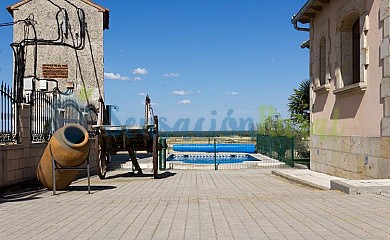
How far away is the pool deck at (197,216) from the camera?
5.80 meters

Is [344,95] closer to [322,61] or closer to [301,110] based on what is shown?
[322,61]

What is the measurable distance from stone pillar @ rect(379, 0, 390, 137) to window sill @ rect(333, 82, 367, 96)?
107 centimetres

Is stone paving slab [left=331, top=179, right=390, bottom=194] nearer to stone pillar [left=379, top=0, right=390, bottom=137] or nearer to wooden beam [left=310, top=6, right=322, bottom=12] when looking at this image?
stone pillar [left=379, top=0, right=390, bottom=137]

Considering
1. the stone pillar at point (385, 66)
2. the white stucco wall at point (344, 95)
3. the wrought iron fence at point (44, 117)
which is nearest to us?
the stone pillar at point (385, 66)

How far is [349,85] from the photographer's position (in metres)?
12.9

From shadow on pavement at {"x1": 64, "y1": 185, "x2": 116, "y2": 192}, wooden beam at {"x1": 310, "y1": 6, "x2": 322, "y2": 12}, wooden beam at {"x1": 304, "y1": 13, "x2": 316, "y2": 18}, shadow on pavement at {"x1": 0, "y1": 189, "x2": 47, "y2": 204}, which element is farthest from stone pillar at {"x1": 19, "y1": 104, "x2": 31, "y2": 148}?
wooden beam at {"x1": 304, "y1": 13, "x2": 316, "y2": 18}

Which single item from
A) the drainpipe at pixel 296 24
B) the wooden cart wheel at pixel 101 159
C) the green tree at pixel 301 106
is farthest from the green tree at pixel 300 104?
the wooden cart wheel at pixel 101 159

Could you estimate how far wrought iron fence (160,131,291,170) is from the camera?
2189 cm

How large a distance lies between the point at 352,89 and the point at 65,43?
15.4 metres

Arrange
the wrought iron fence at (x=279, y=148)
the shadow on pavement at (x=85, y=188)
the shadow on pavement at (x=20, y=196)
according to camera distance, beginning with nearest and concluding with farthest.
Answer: the shadow on pavement at (x=20, y=196) → the shadow on pavement at (x=85, y=188) → the wrought iron fence at (x=279, y=148)

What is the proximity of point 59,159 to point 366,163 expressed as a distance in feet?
25.5

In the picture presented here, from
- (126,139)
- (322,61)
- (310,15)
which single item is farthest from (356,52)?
(126,139)

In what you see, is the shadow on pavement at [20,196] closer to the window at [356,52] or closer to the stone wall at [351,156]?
A: the stone wall at [351,156]

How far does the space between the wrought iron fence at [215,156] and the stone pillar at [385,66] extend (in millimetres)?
10564
